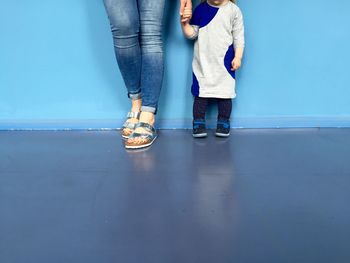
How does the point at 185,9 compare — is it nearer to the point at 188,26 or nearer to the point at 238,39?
the point at 188,26

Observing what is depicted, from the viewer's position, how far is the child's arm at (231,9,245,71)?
124 cm

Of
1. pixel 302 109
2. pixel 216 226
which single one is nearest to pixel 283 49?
pixel 302 109

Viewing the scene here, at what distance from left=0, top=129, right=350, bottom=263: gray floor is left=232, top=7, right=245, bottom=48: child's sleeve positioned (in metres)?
0.34

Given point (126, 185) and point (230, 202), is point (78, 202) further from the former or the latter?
point (230, 202)

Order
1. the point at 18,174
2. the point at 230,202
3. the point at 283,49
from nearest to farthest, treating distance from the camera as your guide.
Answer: the point at 230,202 < the point at 18,174 < the point at 283,49

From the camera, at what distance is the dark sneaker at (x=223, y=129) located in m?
1.31

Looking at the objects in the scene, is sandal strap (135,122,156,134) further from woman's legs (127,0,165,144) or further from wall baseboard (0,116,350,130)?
wall baseboard (0,116,350,130)

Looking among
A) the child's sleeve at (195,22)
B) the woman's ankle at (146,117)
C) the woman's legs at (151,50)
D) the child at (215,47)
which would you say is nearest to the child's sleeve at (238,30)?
the child at (215,47)

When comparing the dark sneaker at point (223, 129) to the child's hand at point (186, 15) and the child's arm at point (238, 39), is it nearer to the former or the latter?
the child's arm at point (238, 39)

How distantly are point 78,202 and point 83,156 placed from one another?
32cm

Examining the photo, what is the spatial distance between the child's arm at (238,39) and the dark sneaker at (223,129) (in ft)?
0.67

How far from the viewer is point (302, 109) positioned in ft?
4.63

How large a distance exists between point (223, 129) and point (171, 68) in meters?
0.31

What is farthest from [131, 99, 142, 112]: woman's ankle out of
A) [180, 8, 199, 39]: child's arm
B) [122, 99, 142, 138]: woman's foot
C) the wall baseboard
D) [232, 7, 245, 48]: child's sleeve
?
[232, 7, 245, 48]: child's sleeve
